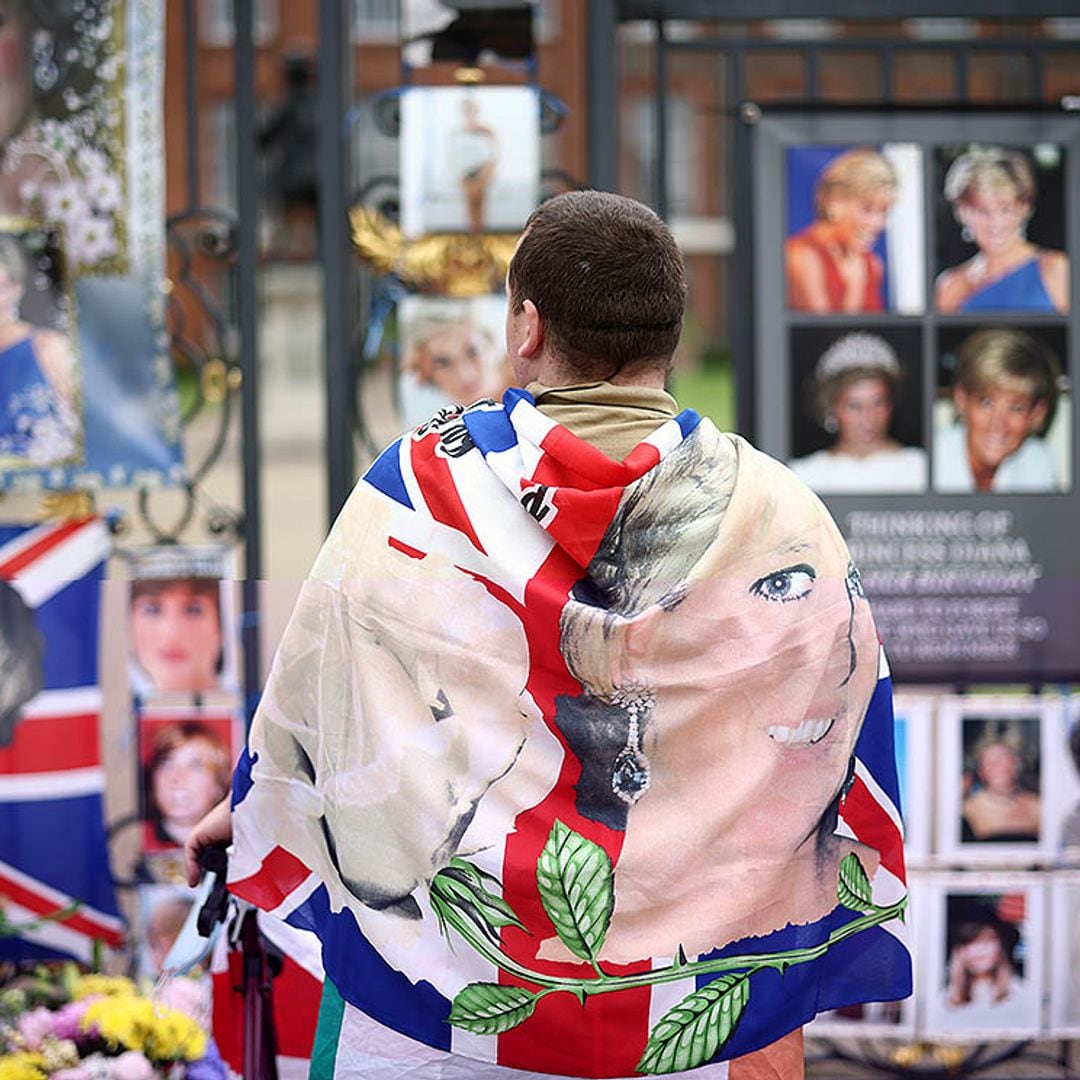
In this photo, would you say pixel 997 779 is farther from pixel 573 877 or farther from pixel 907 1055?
pixel 573 877

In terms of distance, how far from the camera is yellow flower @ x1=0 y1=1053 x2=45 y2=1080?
278cm

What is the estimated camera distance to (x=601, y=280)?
198cm

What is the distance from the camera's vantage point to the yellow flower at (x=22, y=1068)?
2781 millimetres

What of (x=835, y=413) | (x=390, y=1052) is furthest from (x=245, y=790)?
(x=835, y=413)

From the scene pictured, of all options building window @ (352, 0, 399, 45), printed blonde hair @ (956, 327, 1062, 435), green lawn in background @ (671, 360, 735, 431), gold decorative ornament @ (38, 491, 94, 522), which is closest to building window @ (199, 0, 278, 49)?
building window @ (352, 0, 399, 45)

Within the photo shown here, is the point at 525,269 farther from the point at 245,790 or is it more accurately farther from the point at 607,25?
the point at 607,25

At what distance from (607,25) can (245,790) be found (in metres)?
2.28

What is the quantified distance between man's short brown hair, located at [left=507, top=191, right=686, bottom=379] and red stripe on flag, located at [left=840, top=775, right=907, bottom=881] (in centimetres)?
61

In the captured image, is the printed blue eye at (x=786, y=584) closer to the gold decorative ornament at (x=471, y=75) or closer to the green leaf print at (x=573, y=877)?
the green leaf print at (x=573, y=877)

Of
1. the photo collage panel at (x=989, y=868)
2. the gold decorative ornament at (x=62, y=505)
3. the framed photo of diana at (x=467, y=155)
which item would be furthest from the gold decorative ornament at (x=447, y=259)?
the photo collage panel at (x=989, y=868)

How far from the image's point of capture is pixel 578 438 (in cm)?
199

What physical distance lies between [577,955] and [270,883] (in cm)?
43

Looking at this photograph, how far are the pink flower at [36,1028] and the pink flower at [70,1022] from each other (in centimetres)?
1

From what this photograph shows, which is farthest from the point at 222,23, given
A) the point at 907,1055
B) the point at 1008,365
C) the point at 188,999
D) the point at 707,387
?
the point at 188,999
